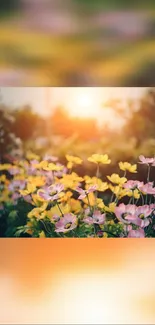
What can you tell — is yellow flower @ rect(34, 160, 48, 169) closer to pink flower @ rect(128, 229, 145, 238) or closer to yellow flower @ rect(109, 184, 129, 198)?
yellow flower @ rect(109, 184, 129, 198)

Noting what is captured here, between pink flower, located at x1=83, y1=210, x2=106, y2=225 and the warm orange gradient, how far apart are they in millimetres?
104

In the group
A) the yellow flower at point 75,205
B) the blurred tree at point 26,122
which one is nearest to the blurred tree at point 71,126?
the blurred tree at point 26,122

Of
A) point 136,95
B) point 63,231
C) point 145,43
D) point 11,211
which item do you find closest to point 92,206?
point 63,231

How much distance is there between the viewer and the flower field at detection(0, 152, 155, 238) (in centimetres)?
224

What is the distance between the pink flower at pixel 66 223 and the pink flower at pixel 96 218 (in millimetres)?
51

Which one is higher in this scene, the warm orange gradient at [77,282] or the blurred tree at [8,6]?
the blurred tree at [8,6]

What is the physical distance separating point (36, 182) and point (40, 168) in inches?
2.6

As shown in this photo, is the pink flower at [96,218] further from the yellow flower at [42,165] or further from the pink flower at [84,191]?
the yellow flower at [42,165]

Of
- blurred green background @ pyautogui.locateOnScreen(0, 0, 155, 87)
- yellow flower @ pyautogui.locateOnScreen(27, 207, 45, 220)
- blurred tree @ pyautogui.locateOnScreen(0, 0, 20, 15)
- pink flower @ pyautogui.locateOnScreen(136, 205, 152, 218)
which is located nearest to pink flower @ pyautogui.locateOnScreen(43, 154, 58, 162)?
yellow flower @ pyautogui.locateOnScreen(27, 207, 45, 220)

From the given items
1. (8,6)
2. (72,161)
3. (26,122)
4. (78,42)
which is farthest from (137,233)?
(8,6)

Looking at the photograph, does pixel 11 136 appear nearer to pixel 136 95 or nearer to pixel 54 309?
pixel 136 95

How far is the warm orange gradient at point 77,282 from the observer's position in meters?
1.49

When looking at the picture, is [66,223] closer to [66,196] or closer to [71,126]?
[66,196]

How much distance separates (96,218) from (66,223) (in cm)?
14
